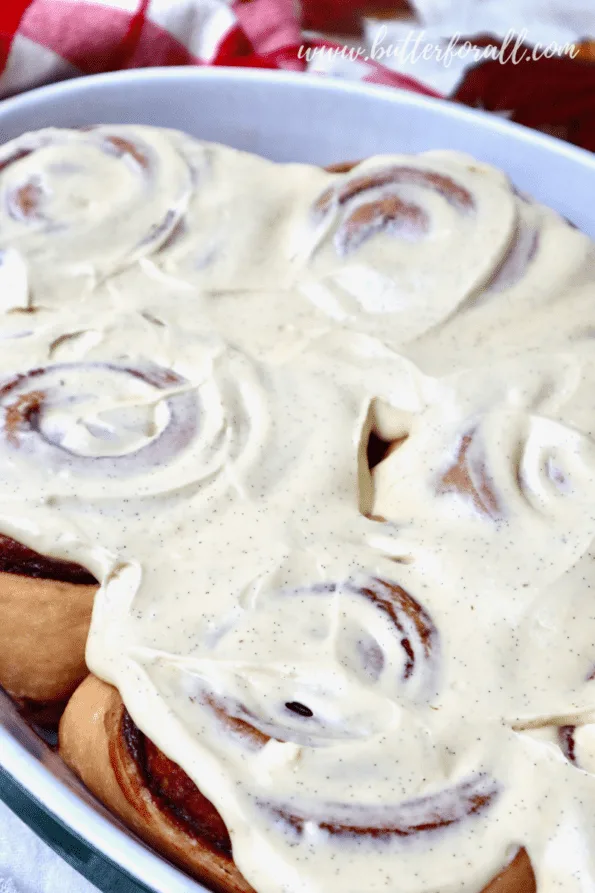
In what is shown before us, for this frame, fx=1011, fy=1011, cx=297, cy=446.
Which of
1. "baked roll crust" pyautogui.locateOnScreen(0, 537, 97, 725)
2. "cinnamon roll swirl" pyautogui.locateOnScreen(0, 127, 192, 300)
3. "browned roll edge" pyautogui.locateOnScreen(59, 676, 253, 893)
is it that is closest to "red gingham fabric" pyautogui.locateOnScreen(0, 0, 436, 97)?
"cinnamon roll swirl" pyautogui.locateOnScreen(0, 127, 192, 300)

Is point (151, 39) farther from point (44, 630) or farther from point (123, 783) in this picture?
point (123, 783)

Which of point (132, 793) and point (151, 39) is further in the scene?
point (151, 39)

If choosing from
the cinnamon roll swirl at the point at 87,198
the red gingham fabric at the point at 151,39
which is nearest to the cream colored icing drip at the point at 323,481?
the cinnamon roll swirl at the point at 87,198

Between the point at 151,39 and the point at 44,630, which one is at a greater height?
the point at 151,39

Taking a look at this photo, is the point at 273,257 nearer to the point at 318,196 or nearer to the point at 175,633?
the point at 318,196

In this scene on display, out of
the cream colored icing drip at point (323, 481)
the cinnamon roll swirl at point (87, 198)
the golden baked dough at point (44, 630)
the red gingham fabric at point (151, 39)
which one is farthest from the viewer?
the red gingham fabric at point (151, 39)

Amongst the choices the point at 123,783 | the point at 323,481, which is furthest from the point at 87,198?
the point at 123,783

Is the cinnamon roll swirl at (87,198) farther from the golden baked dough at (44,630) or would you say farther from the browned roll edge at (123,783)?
the browned roll edge at (123,783)

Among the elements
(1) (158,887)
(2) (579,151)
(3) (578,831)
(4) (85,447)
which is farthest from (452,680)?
(2) (579,151)
